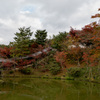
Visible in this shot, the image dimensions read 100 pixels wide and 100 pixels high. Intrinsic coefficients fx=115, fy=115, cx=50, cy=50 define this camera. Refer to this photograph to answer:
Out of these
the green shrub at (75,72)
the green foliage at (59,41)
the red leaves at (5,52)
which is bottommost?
the green shrub at (75,72)

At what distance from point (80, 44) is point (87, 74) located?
4.90 metres

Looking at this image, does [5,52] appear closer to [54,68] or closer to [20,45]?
[20,45]

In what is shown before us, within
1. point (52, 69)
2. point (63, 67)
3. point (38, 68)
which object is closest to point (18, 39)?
point (38, 68)

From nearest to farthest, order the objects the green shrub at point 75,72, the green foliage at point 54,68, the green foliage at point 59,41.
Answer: the green shrub at point 75,72 < the green foliage at point 54,68 < the green foliage at point 59,41

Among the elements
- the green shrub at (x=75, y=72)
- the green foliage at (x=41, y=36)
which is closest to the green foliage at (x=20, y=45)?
the green foliage at (x=41, y=36)

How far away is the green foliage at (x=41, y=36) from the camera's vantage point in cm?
1841

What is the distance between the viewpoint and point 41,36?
18844 millimetres

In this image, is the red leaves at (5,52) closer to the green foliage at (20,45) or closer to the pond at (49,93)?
the green foliage at (20,45)

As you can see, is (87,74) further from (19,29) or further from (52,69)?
(19,29)

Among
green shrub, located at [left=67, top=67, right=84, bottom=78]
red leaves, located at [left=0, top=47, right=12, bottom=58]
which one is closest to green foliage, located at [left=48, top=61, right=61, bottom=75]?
green shrub, located at [left=67, top=67, right=84, bottom=78]

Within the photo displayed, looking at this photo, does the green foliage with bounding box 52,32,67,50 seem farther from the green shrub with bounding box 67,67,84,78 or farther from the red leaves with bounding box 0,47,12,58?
the red leaves with bounding box 0,47,12,58

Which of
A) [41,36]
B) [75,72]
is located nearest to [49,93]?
[75,72]

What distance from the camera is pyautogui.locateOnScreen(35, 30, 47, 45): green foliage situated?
1841cm

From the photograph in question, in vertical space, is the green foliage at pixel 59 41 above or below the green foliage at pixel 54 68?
above
